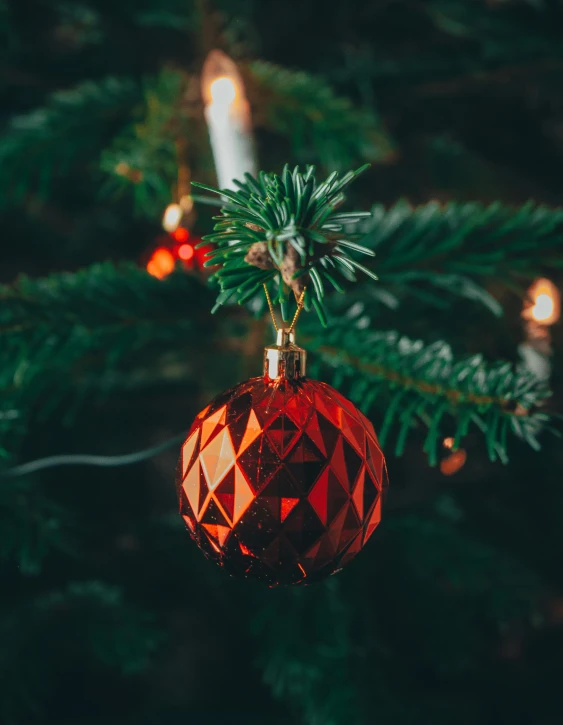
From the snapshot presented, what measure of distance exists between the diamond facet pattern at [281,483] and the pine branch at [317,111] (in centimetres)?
35

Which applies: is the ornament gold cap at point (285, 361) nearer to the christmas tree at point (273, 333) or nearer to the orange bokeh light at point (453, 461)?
the christmas tree at point (273, 333)

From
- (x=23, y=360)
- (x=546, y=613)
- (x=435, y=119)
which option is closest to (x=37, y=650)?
(x=23, y=360)

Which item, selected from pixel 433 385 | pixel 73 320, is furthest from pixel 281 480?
pixel 73 320

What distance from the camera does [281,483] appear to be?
0.85 ft

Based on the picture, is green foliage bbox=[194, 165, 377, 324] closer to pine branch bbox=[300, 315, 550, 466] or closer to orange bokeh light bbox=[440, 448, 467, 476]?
pine branch bbox=[300, 315, 550, 466]

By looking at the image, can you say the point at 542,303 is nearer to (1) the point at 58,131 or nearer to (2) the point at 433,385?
(2) the point at 433,385

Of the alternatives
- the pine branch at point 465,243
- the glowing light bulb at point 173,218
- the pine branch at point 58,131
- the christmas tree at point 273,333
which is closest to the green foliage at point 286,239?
the christmas tree at point 273,333

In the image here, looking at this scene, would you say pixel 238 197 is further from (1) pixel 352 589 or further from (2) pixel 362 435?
(1) pixel 352 589

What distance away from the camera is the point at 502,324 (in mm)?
585

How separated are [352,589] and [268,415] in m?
0.40

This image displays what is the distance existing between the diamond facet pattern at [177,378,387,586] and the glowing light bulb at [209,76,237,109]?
0.32 meters

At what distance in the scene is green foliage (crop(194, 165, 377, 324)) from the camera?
0.25m

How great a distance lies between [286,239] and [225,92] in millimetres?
299

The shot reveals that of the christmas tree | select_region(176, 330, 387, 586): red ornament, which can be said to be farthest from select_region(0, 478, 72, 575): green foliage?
select_region(176, 330, 387, 586): red ornament
